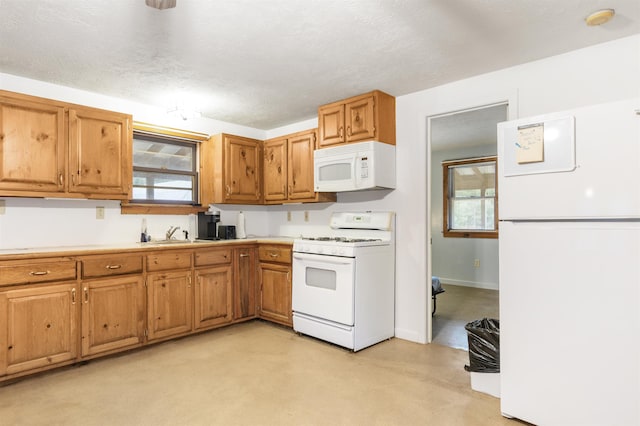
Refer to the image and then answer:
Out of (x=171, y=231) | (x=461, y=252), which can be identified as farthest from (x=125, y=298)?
(x=461, y=252)

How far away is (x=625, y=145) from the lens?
1.64 m

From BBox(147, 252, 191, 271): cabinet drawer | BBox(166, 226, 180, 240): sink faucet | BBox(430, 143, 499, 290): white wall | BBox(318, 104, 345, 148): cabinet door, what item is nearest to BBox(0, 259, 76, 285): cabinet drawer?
BBox(147, 252, 191, 271): cabinet drawer

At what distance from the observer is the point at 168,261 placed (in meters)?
3.24

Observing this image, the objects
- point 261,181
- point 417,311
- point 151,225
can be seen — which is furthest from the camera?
point 261,181

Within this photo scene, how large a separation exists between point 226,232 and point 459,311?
2978mm

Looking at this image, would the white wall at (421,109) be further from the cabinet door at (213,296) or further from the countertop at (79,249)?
the cabinet door at (213,296)

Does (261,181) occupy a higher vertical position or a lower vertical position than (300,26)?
lower

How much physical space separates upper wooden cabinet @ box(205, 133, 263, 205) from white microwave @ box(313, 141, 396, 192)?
1017mm

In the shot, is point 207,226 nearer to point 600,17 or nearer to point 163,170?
point 163,170

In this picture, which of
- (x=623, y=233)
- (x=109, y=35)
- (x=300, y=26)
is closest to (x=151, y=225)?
(x=109, y=35)

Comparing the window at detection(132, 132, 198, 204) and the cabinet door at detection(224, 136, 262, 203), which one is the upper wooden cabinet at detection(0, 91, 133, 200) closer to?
the window at detection(132, 132, 198, 204)

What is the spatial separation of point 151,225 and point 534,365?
3.50 meters

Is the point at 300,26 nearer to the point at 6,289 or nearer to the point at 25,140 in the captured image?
the point at 25,140

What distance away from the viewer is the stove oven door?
10.0 feet
